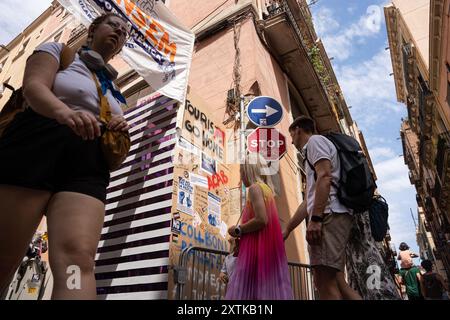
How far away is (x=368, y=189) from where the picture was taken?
91.5 inches

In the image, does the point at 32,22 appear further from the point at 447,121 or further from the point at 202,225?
the point at 447,121

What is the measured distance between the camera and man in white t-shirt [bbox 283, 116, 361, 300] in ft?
6.97

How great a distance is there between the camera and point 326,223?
226cm

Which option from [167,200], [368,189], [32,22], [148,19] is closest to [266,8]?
[148,19]

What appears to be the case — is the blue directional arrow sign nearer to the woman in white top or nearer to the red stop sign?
the red stop sign

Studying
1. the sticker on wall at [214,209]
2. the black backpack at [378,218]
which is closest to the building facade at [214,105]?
the sticker on wall at [214,209]

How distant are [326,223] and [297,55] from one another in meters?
8.30

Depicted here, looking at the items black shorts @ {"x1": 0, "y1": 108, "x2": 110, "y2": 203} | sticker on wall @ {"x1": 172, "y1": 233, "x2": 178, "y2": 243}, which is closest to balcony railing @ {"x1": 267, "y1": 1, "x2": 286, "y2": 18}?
sticker on wall @ {"x1": 172, "y1": 233, "x2": 178, "y2": 243}

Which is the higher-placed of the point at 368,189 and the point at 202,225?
the point at 202,225

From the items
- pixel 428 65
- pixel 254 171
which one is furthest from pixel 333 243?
pixel 428 65

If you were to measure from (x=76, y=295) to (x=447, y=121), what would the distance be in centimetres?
2124

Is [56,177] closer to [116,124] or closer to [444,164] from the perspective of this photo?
[116,124]

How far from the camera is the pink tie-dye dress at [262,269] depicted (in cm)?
238

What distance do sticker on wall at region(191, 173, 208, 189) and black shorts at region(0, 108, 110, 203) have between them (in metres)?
3.73
